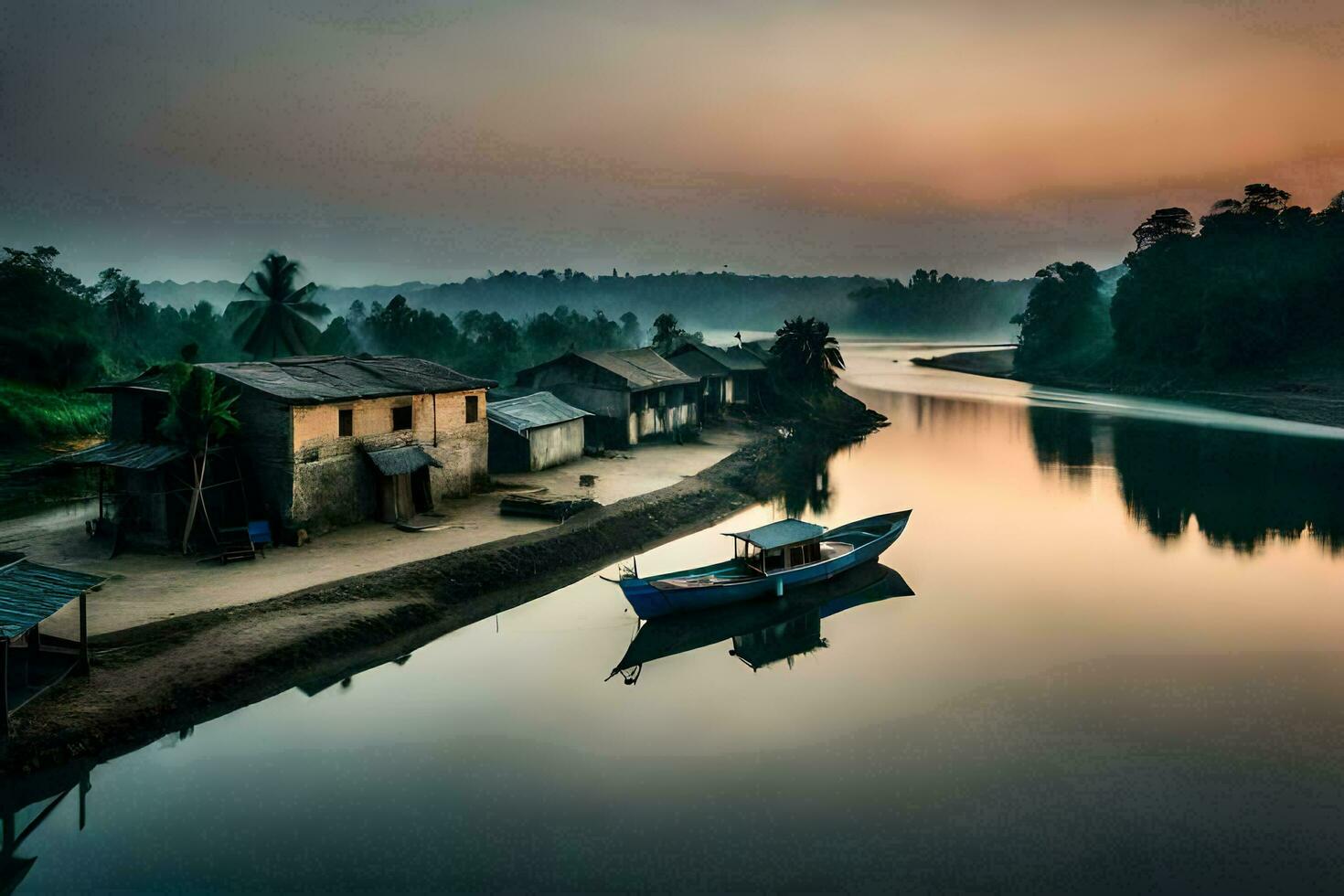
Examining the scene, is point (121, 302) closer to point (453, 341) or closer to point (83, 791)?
point (453, 341)

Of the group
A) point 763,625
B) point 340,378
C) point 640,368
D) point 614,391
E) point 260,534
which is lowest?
point 763,625

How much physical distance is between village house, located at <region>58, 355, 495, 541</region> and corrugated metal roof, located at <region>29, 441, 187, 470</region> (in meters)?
0.04

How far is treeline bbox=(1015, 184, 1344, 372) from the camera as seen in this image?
79.9 meters

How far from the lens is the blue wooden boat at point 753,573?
22.6 metres

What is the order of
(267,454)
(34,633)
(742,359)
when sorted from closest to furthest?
1. (34,633)
2. (267,454)
3. (742,359)

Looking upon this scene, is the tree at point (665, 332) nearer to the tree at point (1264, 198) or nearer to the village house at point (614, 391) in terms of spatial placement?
the village house at point (614, 391)

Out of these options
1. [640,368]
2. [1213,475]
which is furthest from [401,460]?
[1213,475]

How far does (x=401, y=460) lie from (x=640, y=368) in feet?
70.4

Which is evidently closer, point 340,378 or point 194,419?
point 194,419

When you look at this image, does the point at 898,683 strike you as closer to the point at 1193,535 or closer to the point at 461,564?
the point at 461,564

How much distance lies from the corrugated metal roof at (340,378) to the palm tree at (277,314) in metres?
14.9

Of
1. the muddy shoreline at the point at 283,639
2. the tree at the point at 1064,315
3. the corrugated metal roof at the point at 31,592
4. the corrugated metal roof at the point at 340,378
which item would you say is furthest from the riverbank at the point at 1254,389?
the corrugated metal roof at the point at 31,592

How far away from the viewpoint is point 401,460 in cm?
→ 2828

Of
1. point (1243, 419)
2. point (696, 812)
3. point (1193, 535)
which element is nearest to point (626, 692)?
point (696, 812)
